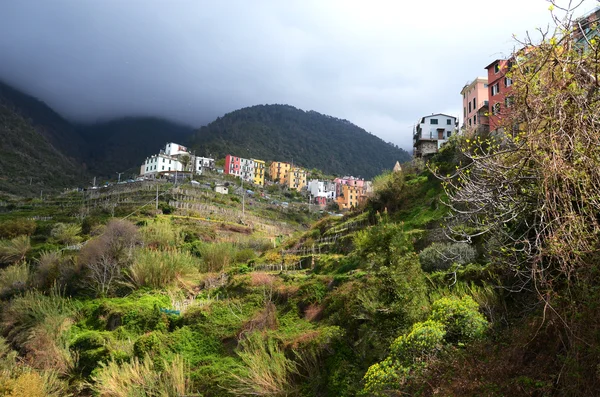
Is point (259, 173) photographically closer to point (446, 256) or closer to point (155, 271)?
point (155, 271)

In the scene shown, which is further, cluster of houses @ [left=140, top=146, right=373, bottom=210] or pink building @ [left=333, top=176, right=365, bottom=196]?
pink building @ [left=333, top=176, right=365, bottom=196]

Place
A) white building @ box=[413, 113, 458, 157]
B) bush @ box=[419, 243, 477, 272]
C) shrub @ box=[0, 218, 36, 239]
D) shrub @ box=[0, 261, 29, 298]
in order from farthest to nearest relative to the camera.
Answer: white building @ box=[413, 113, 458, 157], shrub @ box=[0, 218, 36, 239], shrub @ box=[0, 261, 29, 298], bush @ box=[419, 243, 477, 272]

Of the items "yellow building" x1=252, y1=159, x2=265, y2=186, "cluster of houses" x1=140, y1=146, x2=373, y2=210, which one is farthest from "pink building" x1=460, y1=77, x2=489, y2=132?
"yellow building" x1=252, y1=159, x2=265, y2=186

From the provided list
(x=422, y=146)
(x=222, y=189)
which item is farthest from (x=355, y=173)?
(x=422, y=146)

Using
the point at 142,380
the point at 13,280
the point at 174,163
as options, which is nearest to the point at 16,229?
the point at 13,280

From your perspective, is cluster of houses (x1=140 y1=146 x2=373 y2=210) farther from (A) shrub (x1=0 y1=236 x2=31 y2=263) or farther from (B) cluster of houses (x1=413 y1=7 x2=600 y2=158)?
(A) shrub (x1=0 y1=236 x2=31 y2=263)

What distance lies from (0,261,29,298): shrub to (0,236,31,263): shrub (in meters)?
6.91

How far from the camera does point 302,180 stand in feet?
330

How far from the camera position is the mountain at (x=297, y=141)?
128m

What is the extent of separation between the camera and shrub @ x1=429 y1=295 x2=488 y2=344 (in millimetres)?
6047

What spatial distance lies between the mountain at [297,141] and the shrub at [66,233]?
227ft

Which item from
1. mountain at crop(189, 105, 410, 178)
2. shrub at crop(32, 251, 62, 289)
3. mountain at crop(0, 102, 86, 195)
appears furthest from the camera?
mountain at crop(189, 105, 410, 178)

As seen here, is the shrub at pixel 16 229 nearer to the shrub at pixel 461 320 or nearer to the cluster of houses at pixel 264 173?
the cluster of houses at pixel 264 173

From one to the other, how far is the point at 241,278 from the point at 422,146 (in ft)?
94.4
